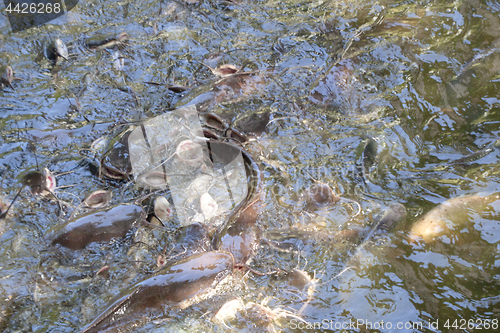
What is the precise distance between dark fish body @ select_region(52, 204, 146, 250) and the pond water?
79mm

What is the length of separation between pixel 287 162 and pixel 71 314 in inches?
68.1

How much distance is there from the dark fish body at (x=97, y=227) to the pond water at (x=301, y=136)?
0.26 ft

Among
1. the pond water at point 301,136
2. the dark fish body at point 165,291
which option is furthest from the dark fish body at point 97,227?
the dark fish body at point 165,291

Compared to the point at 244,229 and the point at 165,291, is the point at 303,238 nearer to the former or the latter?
the point at 244,229

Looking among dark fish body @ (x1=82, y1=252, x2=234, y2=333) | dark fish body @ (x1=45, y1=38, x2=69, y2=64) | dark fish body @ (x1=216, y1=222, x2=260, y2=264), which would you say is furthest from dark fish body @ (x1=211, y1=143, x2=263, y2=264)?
dark fish body @ (x1=45, y1=38, x2=69, y2=64)

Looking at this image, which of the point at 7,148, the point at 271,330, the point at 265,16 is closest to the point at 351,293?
the point at 271,330

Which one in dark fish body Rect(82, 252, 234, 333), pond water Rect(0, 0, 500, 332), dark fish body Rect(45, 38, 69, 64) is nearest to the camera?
dark fish body Rect(82, 252, 234, 333)

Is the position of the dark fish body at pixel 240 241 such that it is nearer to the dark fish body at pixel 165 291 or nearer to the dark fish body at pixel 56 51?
the dark fish body at pixel 165 291

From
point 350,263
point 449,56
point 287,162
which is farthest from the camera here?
point 449,56

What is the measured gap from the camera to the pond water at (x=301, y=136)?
2.08m

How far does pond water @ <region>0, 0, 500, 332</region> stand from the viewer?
82.0 inches

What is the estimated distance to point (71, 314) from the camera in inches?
80.9

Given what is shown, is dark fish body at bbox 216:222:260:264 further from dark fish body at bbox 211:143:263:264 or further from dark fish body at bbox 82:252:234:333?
dark fish body at bbox 82:252:234:333

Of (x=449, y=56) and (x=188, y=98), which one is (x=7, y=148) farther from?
(x=449, y=56)
